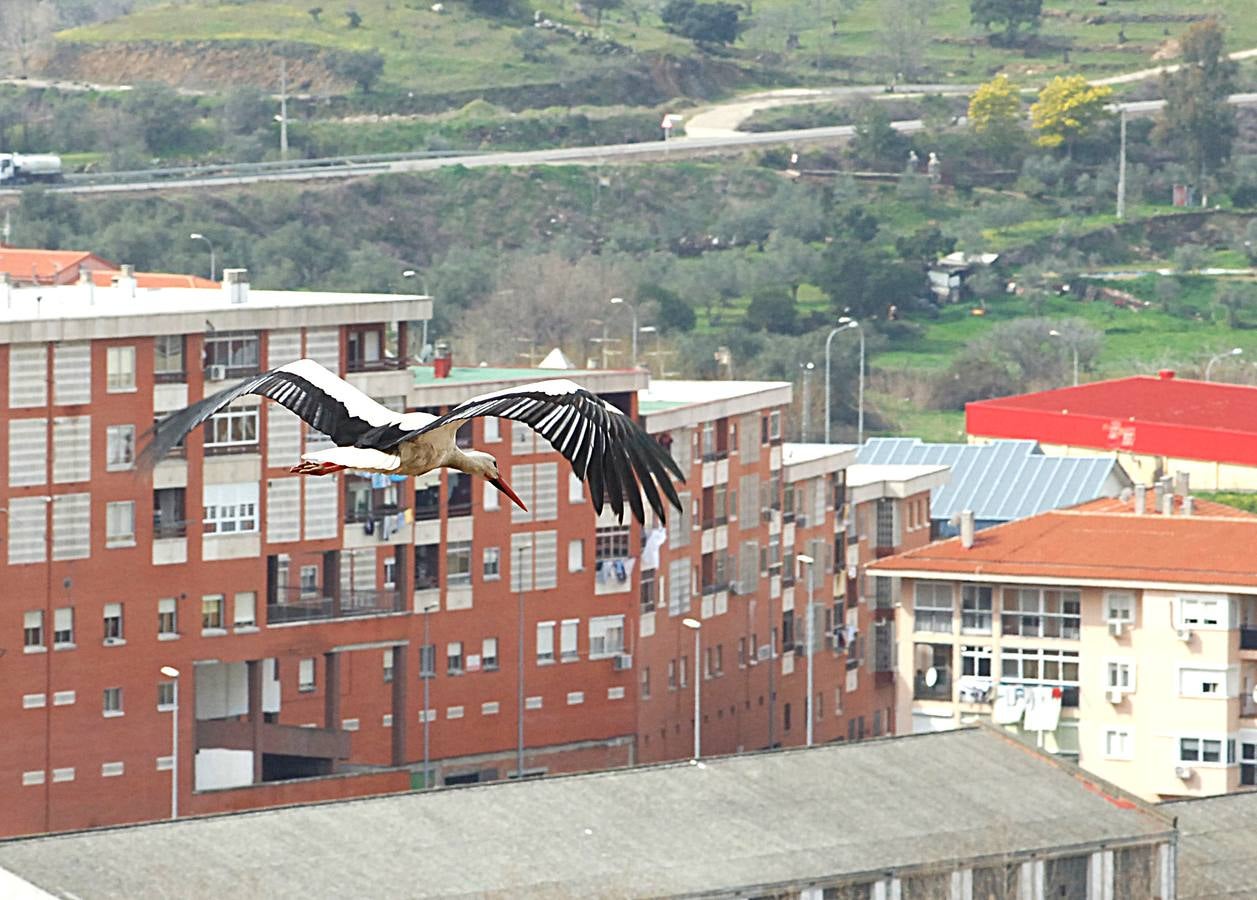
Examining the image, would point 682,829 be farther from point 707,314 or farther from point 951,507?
point 707,314

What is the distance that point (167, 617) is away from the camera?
89500 mm

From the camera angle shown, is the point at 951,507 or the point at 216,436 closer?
the point at 216,436

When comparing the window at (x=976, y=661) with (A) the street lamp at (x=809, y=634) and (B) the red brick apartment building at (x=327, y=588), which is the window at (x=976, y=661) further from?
(B) the red brick apartment building at (x=327, y=588)

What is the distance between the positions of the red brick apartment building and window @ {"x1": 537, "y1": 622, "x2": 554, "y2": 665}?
0.08 metres

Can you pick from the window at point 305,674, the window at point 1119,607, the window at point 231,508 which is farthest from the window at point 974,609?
the window at point 231,508

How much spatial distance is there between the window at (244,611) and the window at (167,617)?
68.6 inches

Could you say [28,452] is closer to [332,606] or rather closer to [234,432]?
[234,432]

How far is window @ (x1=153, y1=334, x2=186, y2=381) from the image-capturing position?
88938 millimetres

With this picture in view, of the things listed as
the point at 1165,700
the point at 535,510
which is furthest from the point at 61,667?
the point at 1165,700

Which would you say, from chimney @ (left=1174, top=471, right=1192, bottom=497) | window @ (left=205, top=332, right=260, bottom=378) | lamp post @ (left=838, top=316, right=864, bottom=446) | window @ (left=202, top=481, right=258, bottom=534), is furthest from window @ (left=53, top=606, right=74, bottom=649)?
lamp post @ (left=838, top=316, right=864, bottom=446)

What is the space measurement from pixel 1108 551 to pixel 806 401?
161ft

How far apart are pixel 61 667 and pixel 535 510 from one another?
15.4m

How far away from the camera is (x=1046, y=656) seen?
338 ft

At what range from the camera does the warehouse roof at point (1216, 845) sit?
73.9 meters
